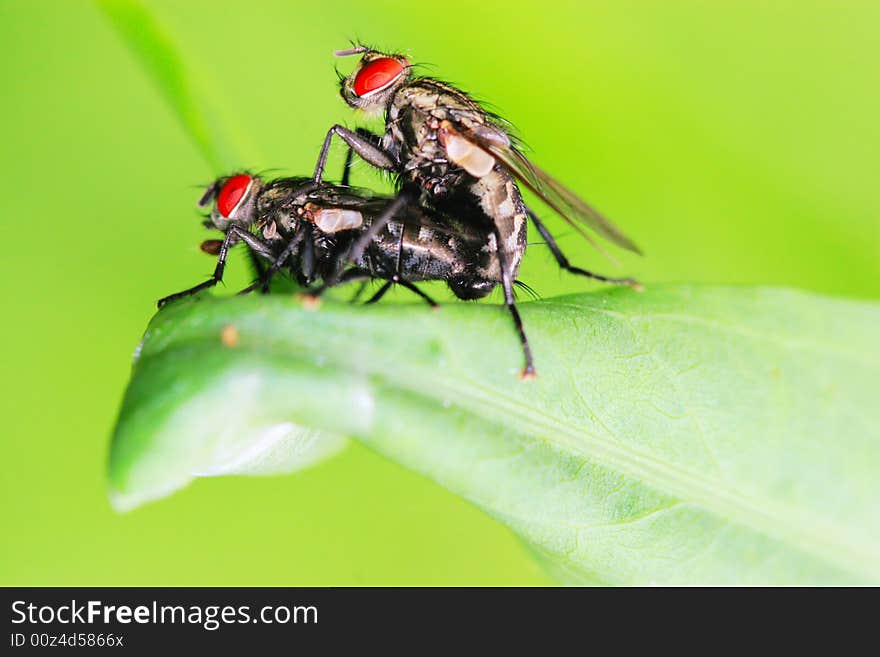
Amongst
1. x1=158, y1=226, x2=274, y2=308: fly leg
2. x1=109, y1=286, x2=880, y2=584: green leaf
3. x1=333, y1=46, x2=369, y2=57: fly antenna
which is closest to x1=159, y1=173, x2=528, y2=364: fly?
x1=158, y1=226, x2=274, y2=308: fly leg

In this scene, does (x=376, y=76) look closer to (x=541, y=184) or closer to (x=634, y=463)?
(x=541, y=184)

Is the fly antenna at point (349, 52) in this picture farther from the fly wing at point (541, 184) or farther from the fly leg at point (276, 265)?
the fly leg at point (276, 265)

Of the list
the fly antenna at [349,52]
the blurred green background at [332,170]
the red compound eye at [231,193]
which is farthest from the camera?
the blurred green background at [332,170]

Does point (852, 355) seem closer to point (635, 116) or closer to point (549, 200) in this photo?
point (549, 200)

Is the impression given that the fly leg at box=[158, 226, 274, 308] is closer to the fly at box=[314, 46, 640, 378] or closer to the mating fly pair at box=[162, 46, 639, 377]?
the mating fly pair at box=[162, 46, 639, 377]

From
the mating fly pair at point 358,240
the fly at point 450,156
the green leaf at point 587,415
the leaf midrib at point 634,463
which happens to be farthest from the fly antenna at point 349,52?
the leaf midrib at point 634,463
